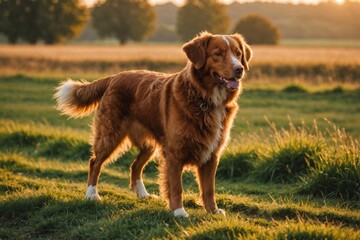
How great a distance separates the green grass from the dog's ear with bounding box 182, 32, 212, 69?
1.81m

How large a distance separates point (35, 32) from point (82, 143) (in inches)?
2174

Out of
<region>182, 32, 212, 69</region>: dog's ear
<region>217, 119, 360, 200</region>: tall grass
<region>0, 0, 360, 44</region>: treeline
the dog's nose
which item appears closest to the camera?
the dog's nose

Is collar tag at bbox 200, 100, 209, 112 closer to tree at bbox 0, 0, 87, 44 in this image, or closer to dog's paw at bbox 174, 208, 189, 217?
dog's paw at bbox 174, 208, 189, 217

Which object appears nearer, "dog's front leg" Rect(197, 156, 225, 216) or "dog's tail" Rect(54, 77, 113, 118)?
"dog's front leg" Rect(197, 156, 225, 216)

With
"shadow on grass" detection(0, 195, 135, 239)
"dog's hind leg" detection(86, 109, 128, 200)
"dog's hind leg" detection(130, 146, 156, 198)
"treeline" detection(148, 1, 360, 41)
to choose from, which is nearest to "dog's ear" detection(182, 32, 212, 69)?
"dog's hind leg" detection(86, 109, 128, 200)

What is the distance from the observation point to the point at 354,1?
13438 cm

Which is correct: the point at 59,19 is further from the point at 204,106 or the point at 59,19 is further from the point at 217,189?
the point at 204,106

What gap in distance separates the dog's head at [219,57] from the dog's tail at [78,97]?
6.53ft

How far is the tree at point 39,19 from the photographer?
5988 cm

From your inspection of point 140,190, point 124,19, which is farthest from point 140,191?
point 124,19

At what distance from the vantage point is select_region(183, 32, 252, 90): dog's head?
536 cm

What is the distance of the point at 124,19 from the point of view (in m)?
74.2

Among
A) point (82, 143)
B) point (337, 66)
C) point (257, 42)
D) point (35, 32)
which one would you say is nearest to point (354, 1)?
point (257, 42)

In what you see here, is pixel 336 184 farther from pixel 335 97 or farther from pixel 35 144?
pixel 335 97
